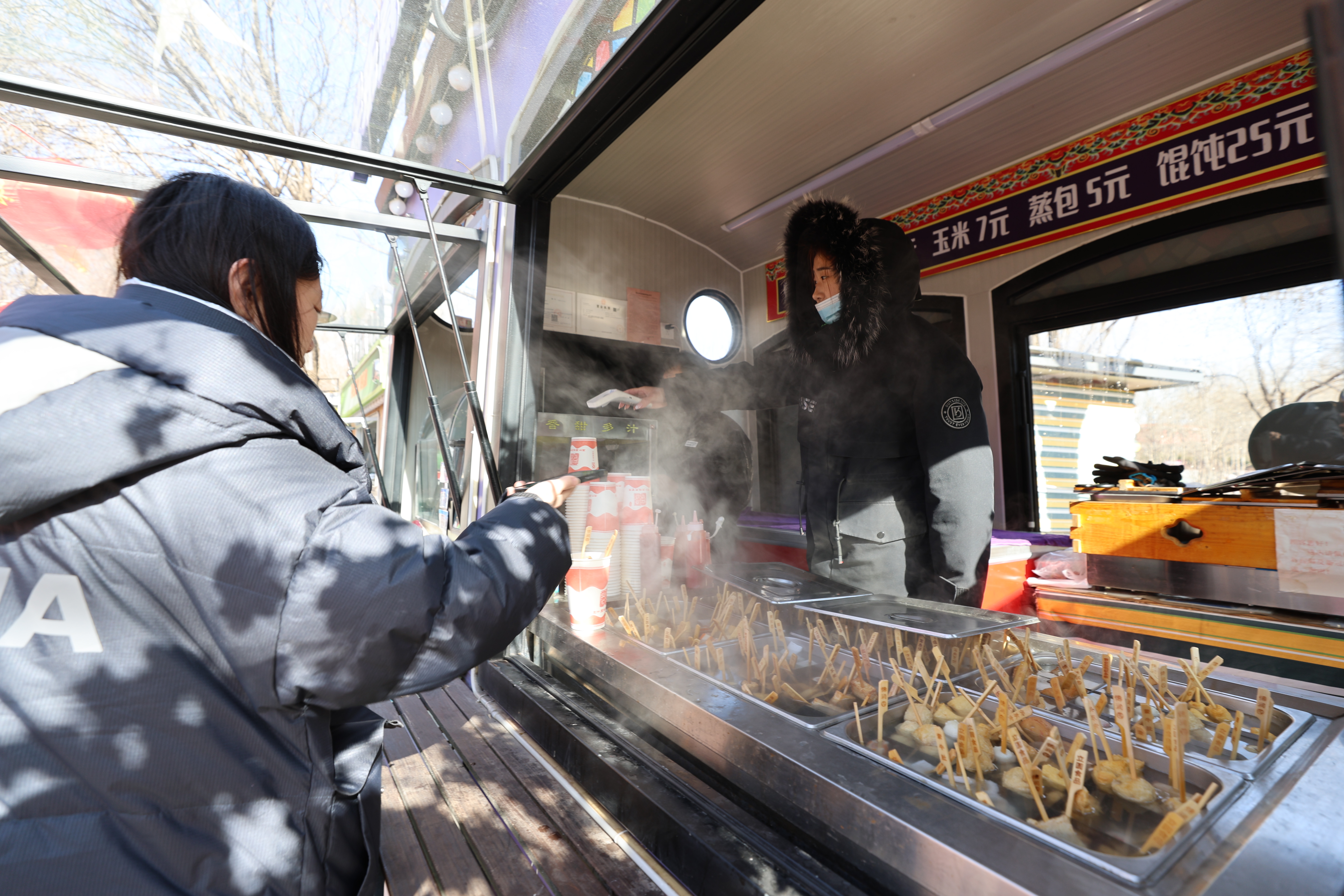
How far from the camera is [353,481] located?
92 cm

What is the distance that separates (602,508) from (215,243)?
132 cm

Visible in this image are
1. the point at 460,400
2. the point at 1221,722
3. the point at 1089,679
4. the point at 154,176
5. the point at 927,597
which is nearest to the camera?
the point at 1221,722

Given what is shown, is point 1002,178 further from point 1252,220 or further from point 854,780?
point 854,780

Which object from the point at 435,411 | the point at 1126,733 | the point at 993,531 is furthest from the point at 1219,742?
the point at 993,531

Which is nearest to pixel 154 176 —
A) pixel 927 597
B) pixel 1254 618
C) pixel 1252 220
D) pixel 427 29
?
pixel 427 29

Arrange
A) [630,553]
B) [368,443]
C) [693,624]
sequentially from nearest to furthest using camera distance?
[693,624] < [630,553] < [368,443]

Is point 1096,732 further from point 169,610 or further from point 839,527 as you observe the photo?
point 839,527

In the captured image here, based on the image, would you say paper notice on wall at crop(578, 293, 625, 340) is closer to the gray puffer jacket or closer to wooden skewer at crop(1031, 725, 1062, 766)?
the gray puffer jacket

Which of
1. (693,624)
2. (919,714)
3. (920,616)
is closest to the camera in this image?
(919,714)

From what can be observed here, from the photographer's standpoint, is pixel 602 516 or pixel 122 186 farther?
pixel 122 186

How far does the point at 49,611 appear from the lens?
75 cm

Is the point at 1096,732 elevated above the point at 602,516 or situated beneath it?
situated beneath

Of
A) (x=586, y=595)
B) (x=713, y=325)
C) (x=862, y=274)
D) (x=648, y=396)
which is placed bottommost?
(x=586, y=595)

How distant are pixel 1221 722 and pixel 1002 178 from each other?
4.11 metres
